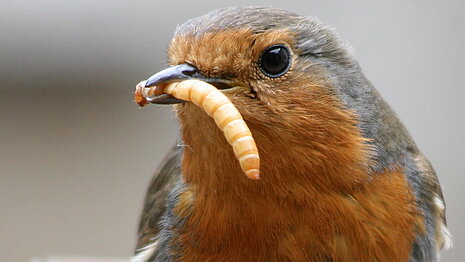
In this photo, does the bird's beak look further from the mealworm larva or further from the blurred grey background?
the blurred grey background

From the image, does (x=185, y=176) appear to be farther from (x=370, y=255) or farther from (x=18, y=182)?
(x=18, y=182)

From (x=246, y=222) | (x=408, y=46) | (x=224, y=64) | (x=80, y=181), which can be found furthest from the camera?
(x=80, y=181)

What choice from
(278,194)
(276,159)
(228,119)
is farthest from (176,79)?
(278,194)

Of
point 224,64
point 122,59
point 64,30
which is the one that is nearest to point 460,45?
point 122,59

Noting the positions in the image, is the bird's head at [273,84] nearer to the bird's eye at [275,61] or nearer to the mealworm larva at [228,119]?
the bird's eye at [275,61]

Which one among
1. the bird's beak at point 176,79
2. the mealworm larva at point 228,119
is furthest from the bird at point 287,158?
the mealworm larva at point 228,119

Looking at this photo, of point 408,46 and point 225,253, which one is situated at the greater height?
point 408,46

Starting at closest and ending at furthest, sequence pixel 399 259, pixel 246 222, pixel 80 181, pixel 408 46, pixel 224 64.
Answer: pixel 224 64, pixel 246 222, pixel 399 259, pixel 408 46, pixel 80 181

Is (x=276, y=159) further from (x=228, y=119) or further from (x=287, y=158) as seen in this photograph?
(x=228, y=119)
